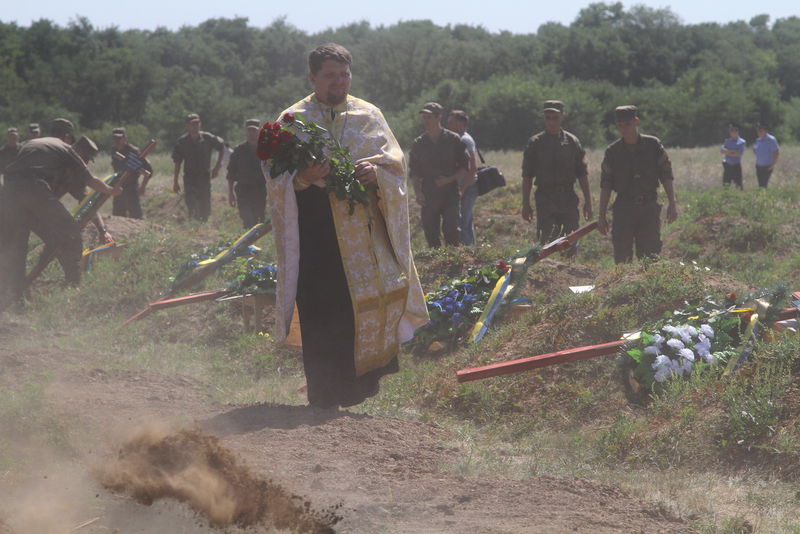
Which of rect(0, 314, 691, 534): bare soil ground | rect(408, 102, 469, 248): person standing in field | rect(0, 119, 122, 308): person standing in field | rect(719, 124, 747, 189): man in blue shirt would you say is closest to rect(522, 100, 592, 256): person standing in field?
rect(408, 102, 469, 248): person standing in field

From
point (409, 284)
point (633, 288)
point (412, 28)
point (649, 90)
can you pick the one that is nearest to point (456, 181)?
point (633, 288)

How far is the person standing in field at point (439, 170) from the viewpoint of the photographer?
1190 cm

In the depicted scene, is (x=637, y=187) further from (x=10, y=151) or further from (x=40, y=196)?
(x=10, y=151)

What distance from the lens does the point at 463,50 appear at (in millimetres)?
70000

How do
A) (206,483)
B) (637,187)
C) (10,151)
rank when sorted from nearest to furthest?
1. (206,483)
2. (637,187)
3. (10,151)

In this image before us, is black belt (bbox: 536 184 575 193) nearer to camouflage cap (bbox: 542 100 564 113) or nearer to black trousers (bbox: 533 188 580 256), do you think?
black trousers (bbox: 533 188 580 256)

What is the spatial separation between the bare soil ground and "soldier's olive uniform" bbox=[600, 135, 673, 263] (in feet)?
14.5

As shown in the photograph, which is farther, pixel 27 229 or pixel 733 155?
pixel 733 155

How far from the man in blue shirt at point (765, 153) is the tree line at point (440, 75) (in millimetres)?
24004

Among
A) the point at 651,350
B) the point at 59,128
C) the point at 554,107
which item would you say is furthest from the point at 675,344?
the point at 59,128

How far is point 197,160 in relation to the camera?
16.6 metres

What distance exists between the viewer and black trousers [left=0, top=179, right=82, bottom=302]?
441 inches

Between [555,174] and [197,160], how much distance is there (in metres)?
7.52

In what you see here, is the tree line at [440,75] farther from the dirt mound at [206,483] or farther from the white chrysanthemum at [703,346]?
the dirt mound at [206,483]
